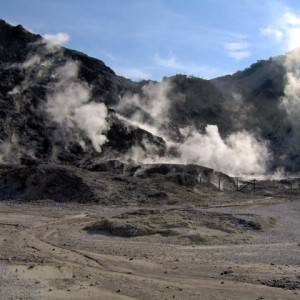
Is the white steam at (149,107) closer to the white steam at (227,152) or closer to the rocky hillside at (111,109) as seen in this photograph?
the rocky hillside at (111,109)

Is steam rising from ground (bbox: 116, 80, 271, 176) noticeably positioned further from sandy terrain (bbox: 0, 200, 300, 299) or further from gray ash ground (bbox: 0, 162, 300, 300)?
sandy terrain (bbox: 0, 200, 300, 299)

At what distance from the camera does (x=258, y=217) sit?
28.9 meters

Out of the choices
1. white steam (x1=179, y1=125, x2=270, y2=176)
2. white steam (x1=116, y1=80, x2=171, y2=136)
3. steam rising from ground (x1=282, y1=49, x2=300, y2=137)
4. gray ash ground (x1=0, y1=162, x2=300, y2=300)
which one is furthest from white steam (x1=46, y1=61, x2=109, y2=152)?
steam rising from ground (x1=282, y1=49, x2=300, y2=137)

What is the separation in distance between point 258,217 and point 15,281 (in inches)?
677

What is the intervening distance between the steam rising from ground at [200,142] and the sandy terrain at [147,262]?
119 ft

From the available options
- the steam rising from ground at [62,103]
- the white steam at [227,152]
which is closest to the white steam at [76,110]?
the steam rising from ground at [62,103]

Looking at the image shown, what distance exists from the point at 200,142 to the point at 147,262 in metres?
51.9

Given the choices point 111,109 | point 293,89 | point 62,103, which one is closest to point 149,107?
point 111,109

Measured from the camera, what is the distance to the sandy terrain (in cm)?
1311

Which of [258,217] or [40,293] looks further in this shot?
[258,217]

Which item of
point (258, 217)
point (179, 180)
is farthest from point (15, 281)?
point (179, 180)

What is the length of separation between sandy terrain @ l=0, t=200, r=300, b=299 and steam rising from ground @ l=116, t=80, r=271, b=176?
1427 inches

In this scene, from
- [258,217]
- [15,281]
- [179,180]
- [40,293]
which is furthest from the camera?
[179,180]

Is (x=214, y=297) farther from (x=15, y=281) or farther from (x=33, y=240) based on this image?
(x=33, y=240)
